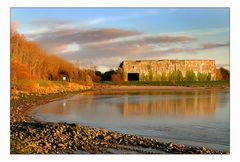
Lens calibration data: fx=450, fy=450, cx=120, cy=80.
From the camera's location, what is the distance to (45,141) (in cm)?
762

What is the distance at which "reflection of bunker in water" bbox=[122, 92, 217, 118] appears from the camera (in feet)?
37.3

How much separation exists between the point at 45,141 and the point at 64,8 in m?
2.38

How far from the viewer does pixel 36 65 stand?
32.4 ft

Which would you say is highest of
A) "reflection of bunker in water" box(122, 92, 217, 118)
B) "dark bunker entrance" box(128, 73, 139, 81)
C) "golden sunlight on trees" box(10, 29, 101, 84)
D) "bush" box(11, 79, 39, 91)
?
"golden sunlight on trees" box(10, 29, 101, 84)

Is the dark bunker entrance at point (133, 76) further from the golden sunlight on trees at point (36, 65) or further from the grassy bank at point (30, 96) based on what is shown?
the grassy bank at point (30, 96)

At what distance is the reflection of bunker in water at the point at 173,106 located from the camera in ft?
37.3

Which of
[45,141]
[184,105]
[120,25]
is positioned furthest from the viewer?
[184,105]

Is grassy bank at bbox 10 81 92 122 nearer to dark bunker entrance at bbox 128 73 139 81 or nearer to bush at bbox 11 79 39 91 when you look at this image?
bush at bbox 11 79 39 91

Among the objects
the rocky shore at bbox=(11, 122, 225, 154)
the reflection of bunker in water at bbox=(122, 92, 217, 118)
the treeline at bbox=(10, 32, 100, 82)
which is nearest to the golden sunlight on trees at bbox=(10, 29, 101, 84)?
the treeline at bbox=(10, 32, 100, 82)

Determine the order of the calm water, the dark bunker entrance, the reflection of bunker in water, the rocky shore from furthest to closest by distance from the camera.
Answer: the reflection of bunker in water
the dark bunker entrance
the calm water
the rocky shore

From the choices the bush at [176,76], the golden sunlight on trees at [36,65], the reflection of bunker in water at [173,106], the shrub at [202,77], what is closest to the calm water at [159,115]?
the reflection of bunker in water at [173,106]
